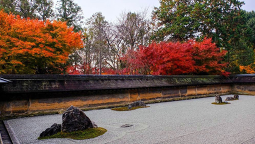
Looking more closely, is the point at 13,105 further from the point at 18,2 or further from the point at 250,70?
the point at 250,70

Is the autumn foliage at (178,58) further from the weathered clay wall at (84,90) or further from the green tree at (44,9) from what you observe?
the green tree at (44,9)

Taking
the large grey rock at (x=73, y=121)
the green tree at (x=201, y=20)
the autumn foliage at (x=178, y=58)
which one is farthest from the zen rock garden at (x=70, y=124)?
the green tree at (x=201, y=20)

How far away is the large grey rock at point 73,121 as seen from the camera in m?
5.46

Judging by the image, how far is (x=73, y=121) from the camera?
5.47m

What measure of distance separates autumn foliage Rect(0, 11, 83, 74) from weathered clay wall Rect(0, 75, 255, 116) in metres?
3.39

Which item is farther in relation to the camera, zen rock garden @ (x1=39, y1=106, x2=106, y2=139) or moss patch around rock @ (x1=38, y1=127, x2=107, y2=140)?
zen rock garden @ (x1=39, y1=106, x2=106, y2=139)

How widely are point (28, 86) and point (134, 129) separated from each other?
5.60 m

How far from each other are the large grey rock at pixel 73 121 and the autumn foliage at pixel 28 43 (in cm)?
766

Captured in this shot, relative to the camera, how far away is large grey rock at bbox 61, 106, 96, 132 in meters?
5.46

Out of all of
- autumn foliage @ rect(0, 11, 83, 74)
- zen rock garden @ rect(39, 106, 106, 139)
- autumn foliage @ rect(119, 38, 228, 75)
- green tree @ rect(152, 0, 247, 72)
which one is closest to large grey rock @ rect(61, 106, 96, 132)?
zen rock garden @ rect(39, 106, 106, 139)

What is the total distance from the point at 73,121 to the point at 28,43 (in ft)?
26.3

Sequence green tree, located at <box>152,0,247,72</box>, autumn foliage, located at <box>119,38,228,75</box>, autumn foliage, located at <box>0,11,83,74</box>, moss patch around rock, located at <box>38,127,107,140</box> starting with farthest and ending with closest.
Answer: green tree, located at <box>152,0,247,72</box>, autumn foliage, located at <box>119,38,228,75</box>, autumn foliage, located at <box>0,11,83,74</box>, moss patch around rock, located at <box>38,127,107,140</box>

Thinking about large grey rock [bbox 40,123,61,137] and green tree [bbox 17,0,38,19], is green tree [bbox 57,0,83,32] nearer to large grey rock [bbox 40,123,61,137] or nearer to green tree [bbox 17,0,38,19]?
green tree [bbox 17,0,38,19]

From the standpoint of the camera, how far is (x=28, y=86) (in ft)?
29.2
